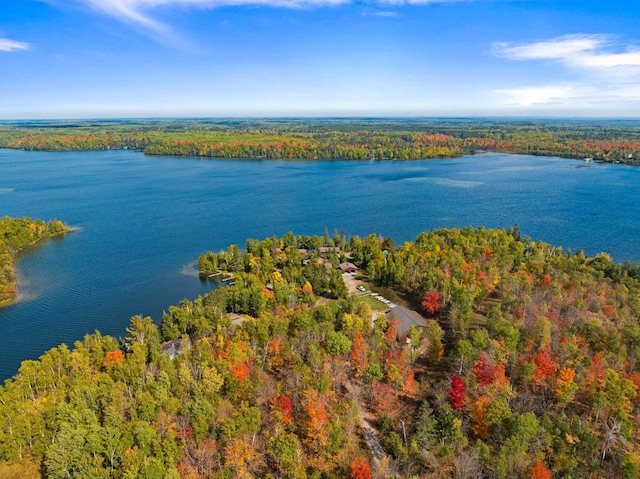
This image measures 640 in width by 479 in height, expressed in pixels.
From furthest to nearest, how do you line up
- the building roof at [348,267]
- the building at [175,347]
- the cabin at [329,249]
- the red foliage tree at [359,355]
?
the cabin at [329,249] → the building roof at [348,267] → the building at [175,347] → the red foliage tree at [359,355]

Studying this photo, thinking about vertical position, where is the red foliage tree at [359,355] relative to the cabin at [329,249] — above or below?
below

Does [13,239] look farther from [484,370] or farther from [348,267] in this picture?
[484,370]

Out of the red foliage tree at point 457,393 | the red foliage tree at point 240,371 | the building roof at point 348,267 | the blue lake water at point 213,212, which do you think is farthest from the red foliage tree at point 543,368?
the blue lake water at point 213,212

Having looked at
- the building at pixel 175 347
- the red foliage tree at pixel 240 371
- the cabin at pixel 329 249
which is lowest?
→ the building at pixel 175 347

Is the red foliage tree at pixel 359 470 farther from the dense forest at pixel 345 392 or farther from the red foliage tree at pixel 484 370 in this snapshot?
the red foliage tree at pixel 484 370

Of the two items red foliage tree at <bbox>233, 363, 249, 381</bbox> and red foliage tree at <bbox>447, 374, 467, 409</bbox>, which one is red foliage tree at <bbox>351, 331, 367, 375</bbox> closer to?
red foliage tree at <bbox>447, 374, 467, 409</bbox>

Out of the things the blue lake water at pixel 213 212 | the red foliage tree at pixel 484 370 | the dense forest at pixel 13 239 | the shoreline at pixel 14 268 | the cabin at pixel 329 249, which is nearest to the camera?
the red foliage tree at pixel 484 370

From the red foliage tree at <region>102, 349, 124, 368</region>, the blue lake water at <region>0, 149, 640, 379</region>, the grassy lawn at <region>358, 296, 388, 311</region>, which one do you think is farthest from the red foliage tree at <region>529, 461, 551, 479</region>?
the blue lake water at <region>0, 149, 640, 379</region>
